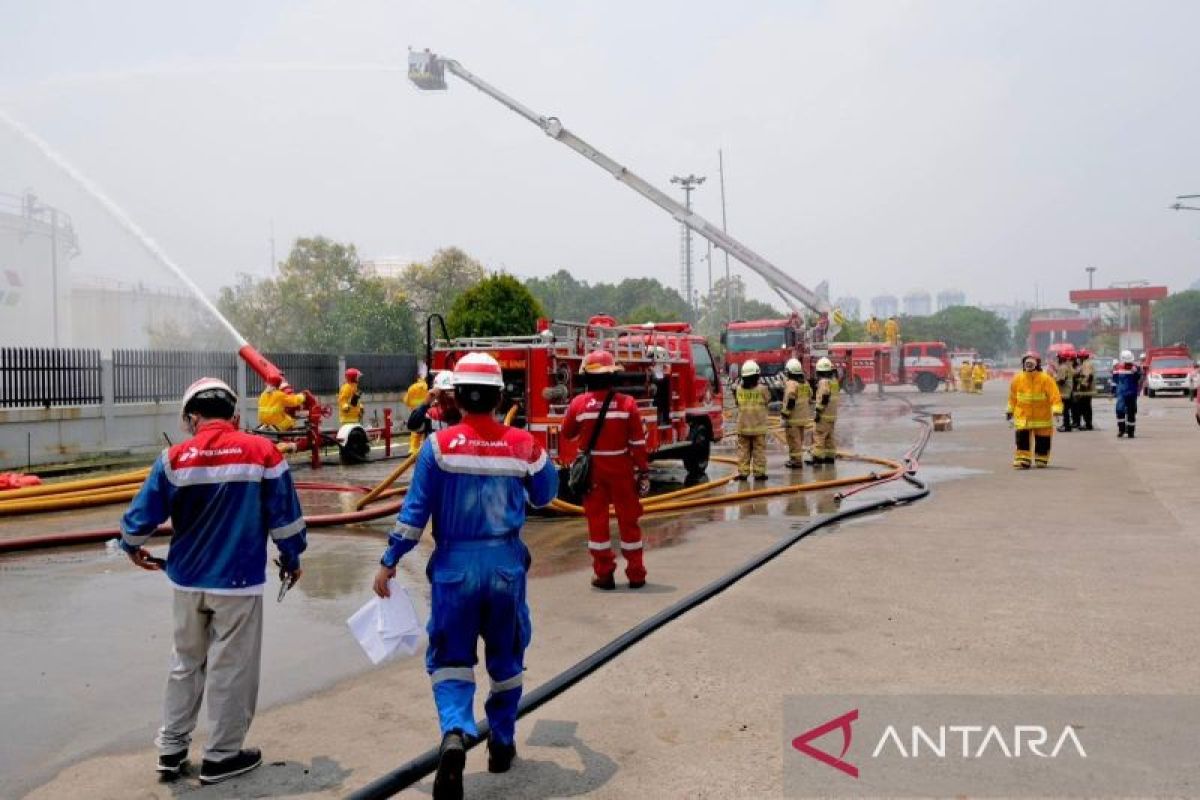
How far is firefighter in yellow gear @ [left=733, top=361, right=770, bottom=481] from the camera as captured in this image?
1318 centimetres

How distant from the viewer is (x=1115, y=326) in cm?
10756

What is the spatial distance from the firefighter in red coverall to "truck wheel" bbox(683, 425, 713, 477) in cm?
660

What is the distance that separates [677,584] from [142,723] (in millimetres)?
3742

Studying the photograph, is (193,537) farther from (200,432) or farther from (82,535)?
(82,535)

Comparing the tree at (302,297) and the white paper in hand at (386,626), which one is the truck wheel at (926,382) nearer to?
the tree at (302,297)

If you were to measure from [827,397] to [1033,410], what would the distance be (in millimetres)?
2881

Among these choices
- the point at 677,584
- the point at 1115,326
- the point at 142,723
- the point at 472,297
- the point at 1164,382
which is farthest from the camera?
the point at 1115,326

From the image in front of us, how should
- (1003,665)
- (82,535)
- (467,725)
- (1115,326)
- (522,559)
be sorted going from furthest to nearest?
(1115,326) → (82,535) → (1003,665) → (522,559) → (467,725)

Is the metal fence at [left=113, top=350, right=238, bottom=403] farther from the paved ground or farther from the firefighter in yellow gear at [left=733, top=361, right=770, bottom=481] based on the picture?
the paved ground

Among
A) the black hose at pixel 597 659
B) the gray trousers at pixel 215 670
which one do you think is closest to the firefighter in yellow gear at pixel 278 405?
the black hose at pixel 597 659

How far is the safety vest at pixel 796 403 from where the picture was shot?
46.9ft

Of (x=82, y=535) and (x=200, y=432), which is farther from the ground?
(x=200, y=432)

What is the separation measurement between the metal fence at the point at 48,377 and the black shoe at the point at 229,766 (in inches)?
581

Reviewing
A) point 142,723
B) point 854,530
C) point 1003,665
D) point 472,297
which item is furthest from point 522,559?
point 472,297
